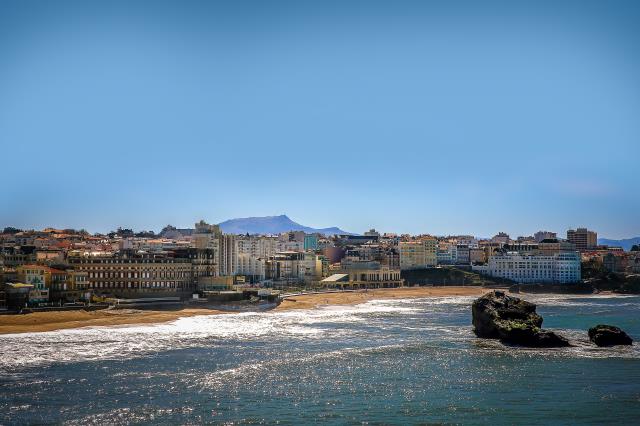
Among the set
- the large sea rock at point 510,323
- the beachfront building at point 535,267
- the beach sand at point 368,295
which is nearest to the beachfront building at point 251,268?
the beach sand at point 368,295

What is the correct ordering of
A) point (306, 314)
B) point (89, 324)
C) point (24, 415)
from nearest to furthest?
point (24, 415) < point (89, 324) < point (306, 314)

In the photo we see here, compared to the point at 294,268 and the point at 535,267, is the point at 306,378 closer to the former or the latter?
the point at 294,268

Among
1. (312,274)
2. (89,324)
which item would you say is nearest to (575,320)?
(89,324)

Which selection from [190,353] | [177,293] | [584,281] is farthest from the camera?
[584,281]

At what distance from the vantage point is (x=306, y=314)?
97.8m

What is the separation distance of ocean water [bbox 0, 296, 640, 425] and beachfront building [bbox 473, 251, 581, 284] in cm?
10502

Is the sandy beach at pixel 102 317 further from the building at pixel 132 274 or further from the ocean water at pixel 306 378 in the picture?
the building at pixel 132 274

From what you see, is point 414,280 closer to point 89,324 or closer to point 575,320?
point 575,320

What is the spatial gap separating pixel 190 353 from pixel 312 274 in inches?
4119

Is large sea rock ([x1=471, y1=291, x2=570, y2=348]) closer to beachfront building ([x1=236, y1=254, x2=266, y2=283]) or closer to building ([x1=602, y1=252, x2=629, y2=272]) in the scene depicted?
beachfront building ([x1=236, y1=254, x2=266, y2=283])

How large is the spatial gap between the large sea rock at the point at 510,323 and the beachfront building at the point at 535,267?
110044mm

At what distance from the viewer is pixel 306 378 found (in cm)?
4728

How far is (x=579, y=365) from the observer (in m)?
52.3

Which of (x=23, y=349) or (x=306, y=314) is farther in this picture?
(x=306, y=314)
